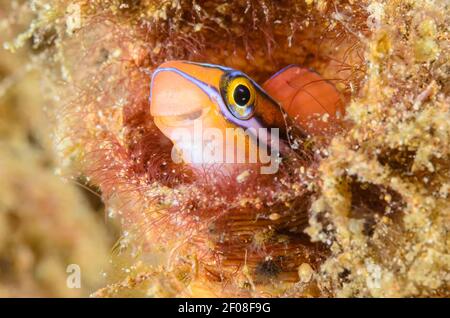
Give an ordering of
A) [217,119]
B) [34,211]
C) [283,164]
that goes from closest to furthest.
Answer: [283,164], [217,119], [34,211]

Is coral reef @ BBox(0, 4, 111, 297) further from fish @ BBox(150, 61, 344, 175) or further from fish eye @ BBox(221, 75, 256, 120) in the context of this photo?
fish eye @ BBox(221, 75, 256, 120)

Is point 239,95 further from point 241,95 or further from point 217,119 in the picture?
point 217,119

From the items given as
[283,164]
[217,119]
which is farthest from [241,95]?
[283,164]

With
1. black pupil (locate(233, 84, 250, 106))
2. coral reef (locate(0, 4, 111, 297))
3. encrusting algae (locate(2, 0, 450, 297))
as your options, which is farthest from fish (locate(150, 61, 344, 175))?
coral reef (locate(0, 4, 111, 297))

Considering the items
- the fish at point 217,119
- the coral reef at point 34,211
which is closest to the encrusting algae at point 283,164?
the fish at point 217,119

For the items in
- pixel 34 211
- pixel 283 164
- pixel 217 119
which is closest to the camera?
pixel 283 164

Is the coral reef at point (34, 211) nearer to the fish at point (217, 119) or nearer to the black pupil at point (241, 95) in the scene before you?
the fish at point (217, 119)
